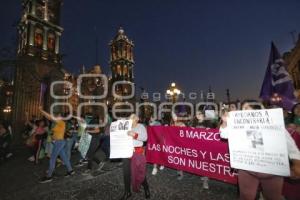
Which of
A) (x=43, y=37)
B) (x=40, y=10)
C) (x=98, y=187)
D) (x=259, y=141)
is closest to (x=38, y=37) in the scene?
(x=43, y=37)

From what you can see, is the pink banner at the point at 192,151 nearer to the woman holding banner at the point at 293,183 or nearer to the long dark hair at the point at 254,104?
the woman holding banner at the point at 293,183

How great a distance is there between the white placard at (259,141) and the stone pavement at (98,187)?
7.73 feet

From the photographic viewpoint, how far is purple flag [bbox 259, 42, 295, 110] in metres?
6.50

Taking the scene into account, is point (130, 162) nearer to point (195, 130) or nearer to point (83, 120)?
point (195, 130)

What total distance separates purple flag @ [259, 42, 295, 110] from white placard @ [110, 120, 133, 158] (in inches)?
194

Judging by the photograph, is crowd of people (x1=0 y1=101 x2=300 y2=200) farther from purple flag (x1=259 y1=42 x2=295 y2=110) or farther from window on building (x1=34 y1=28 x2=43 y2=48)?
window on building (x1=34 y1=28 x2=43 y2=48)

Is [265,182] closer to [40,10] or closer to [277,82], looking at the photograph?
[277,82]

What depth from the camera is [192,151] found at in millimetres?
6383

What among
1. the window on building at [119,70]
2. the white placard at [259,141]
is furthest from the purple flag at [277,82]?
the window on building at [119,70]

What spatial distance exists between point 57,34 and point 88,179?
42394 mm

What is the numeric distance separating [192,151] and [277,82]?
365 centimetres

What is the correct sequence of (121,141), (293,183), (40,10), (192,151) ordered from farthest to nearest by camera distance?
(40,10), (192,151), (121,141), (293,183)

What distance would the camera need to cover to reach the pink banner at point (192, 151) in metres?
5.69

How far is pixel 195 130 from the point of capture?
6.44 metres
